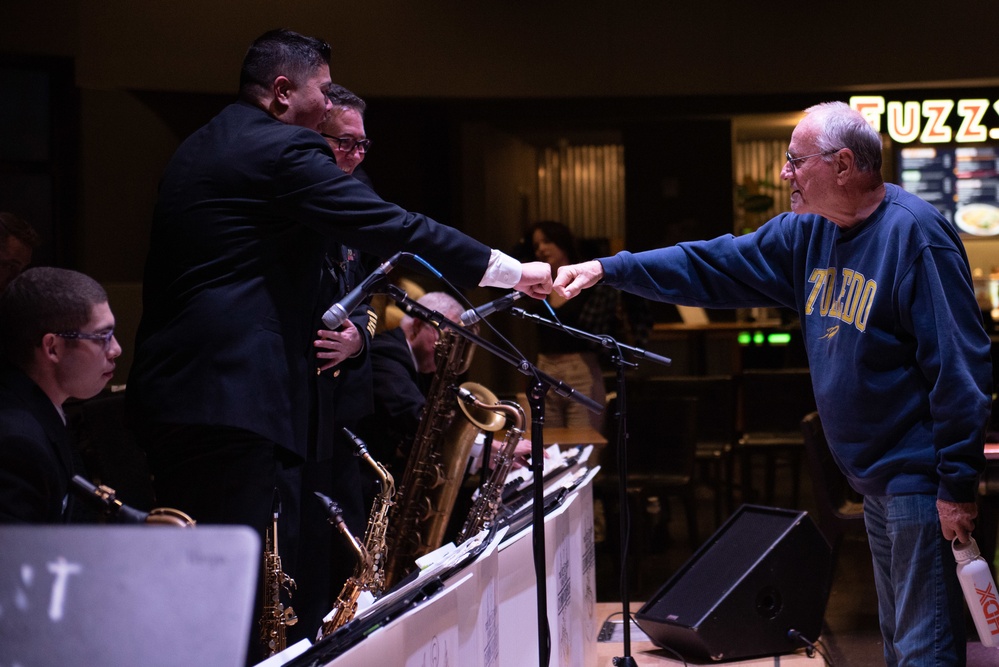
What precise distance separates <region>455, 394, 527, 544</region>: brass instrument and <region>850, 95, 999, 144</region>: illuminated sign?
6.57m

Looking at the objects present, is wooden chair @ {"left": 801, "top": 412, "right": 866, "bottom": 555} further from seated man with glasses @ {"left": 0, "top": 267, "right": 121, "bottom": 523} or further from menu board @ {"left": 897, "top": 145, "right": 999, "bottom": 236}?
menu board @ {"left": 897, "top": 145, "right": 999, "bottom": 236}

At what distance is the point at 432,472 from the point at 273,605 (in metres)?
0.97

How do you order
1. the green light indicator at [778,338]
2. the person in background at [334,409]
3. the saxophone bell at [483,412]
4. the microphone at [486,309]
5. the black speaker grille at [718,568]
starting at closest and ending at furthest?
Answer: the microphone at [486,309] < the person in background at [334,409] < the black speaker grille at [718,568] < the saxophone bell at [483,412] < the green light indicator at [778,338]

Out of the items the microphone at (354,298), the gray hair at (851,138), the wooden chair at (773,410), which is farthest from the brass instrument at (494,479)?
the wooden chair at (773,410)

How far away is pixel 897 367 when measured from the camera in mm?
2348

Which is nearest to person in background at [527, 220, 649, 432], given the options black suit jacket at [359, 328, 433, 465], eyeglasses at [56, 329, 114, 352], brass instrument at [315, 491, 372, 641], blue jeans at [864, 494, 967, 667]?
black suit jacket at [359, 328, 433, 465]

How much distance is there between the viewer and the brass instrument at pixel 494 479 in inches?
120

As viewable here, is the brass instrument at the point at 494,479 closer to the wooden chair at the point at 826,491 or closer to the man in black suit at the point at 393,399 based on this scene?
the man in black suit at the point at 393,399

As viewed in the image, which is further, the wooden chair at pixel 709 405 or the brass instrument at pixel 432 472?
the wooden chair at pixel 709 405

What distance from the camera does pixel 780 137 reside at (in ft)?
37.8

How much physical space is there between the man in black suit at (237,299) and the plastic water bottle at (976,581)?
1328 millimetres

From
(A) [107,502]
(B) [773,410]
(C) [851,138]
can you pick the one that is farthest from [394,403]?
(B) [773,410]

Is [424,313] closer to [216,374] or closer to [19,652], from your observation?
[216,374]

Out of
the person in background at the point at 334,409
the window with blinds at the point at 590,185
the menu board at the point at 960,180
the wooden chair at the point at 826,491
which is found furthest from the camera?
the window with blinds at the point at 590,185
